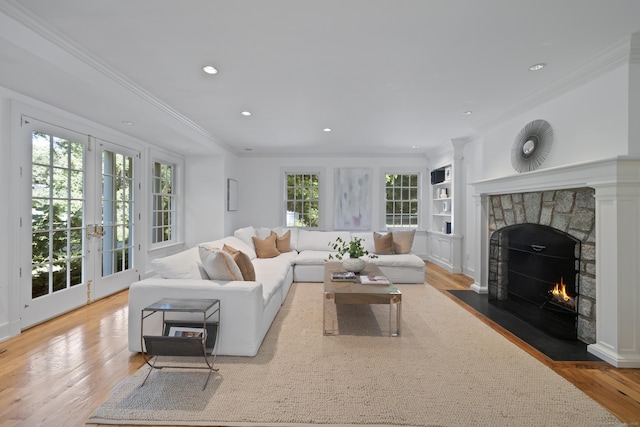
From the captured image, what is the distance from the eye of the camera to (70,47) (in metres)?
2.38

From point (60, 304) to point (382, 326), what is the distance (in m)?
3.60

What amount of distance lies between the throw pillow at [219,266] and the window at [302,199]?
4.41 m

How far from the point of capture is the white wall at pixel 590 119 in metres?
2.44

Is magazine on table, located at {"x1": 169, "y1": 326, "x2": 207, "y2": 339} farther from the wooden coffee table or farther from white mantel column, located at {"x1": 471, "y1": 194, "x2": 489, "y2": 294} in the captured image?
white mantel column, located at {"x1": 471, "y1": 194, "x2": 489, "y2": 294}

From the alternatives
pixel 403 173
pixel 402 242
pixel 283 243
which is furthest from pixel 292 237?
pixel 403 173

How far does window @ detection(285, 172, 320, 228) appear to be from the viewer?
714 cm

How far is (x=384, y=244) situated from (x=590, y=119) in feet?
10.7

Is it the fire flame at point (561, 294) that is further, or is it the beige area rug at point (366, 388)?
the fire flame at point (561, 294)

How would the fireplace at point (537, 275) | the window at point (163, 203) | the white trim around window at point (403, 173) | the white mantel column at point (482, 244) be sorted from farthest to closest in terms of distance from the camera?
the white trim around window at point (403, 173)
the window at point (163, 203)
the white mantel column at point (482, 244)
the fireplace at point (537, 275)

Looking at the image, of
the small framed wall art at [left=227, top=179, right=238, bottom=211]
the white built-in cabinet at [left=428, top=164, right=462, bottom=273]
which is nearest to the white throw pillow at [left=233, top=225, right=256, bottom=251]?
the small framed wall art at [left=227, top=179, right=238, bottom=211]

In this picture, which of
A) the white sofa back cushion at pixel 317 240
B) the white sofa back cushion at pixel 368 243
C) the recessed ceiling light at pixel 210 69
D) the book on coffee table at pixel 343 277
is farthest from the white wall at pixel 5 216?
the white sofa back cushion at pixel 368 243

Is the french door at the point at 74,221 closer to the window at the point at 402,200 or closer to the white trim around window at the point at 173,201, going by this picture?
the white trim around window at the point at 173,201

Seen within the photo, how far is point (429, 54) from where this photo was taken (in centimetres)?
254

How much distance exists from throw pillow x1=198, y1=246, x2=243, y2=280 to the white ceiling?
171cm
